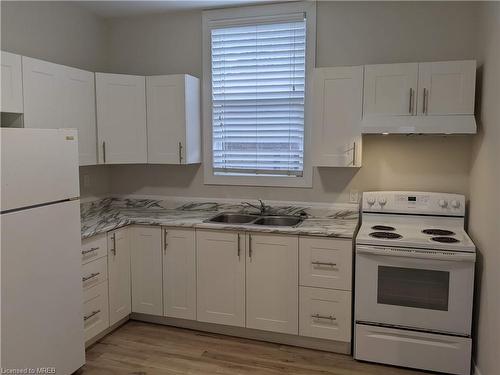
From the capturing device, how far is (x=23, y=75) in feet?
8.88

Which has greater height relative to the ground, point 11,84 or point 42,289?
point 11,84

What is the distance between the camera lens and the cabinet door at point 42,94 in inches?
108

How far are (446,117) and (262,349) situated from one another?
2.14 meters

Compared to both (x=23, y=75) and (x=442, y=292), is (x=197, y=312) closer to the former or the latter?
(x=442, y=292)

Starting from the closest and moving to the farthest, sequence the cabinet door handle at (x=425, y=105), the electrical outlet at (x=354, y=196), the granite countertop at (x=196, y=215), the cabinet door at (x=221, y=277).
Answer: the cabinet door handle at (x=425, y=105) → the granite countertop at (x=196, y=215) → the cabinet door at (x=221, y=277) → the electrical outlet at (x=354, y=196)

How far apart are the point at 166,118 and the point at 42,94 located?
1009 millimetres

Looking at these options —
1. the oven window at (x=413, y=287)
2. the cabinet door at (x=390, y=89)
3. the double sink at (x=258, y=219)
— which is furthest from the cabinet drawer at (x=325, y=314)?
the cabinet door at (x=390, y=89)

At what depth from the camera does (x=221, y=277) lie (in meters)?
3.22

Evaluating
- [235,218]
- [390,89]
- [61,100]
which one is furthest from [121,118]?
[390,89]

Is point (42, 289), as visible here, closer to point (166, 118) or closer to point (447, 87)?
point (166, 118)

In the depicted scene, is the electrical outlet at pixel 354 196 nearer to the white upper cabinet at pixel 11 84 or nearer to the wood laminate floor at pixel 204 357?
the wood laminate floor at pixel 204 357

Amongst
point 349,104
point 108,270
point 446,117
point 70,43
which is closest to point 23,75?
point 70,43

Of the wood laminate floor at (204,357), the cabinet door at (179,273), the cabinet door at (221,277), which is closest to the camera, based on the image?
the wood laminate floor at (204,357)

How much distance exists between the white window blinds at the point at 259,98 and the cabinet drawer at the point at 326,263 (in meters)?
0.81
